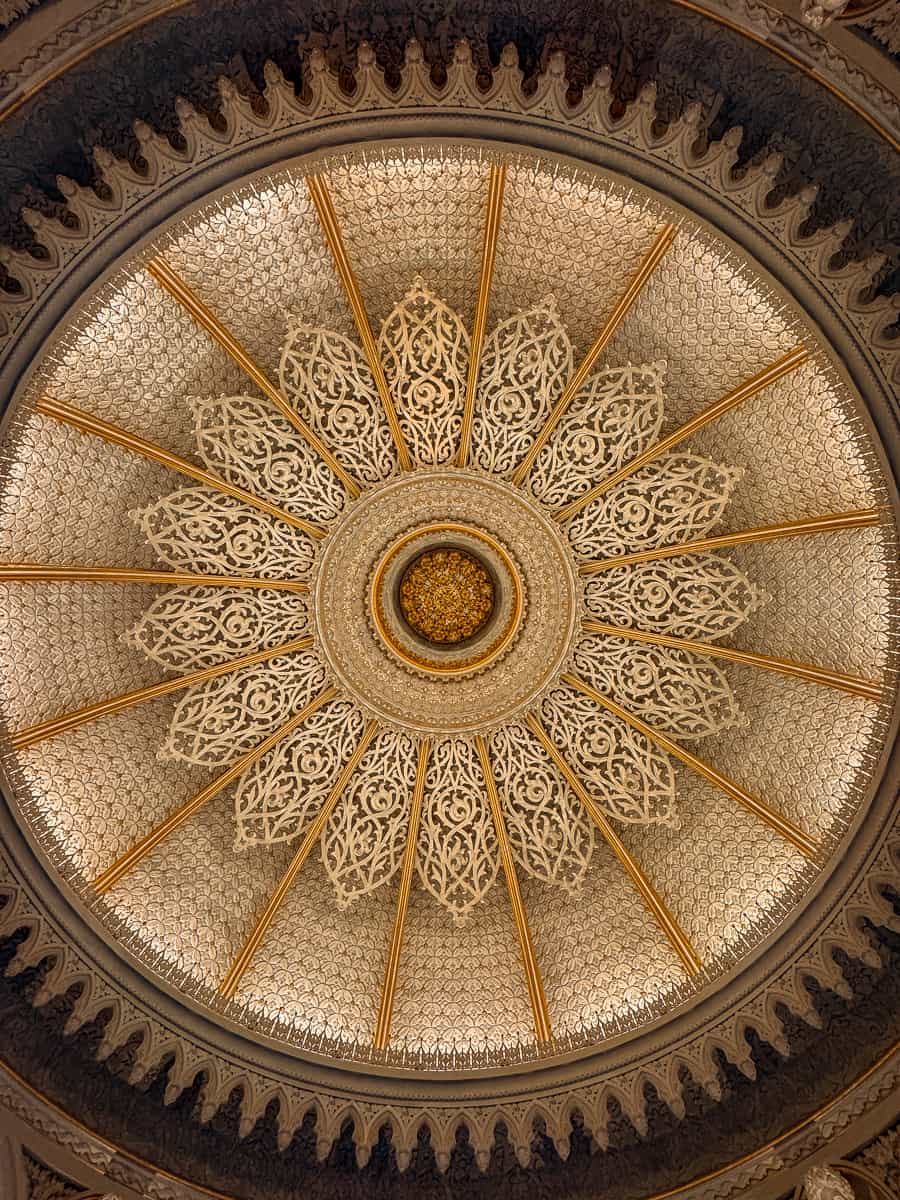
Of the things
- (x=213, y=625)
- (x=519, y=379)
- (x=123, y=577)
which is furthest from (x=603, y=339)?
(x=123, y=577)

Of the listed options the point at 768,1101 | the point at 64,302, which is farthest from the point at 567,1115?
the point at 64,302

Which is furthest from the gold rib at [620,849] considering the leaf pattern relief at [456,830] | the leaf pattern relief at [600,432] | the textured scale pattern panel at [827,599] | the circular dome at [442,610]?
the leaf pattern relief at [600,432]

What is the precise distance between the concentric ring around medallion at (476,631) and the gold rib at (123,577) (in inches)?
17.6

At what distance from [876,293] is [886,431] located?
101cm

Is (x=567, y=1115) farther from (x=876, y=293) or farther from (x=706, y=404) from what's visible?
(x=876, y=293)

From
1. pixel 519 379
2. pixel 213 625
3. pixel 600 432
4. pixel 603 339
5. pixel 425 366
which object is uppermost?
pixel 425 366

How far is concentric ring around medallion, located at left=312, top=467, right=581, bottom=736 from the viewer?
8078 millimetres

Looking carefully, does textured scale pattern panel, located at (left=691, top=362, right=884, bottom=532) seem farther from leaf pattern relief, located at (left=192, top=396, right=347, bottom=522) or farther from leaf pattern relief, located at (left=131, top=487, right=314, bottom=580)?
leaf pattern relief, located at (left=131, top=487, right=314, bottom=580)

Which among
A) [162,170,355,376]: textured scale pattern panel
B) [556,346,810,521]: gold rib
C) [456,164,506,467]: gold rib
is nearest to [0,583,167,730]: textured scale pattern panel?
[162,170,355,376]: textured scale pattern panel

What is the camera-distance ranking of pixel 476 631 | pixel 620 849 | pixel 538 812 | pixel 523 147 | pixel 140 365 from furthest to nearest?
pixel 476 631
pixel 538 812
pixel 620 849
pixel 140 365
pixel 523 147

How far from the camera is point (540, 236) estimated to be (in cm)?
708

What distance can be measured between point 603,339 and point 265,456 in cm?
299

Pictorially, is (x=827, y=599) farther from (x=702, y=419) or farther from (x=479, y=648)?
(x=479, y=648)

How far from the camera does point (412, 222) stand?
7.05m
